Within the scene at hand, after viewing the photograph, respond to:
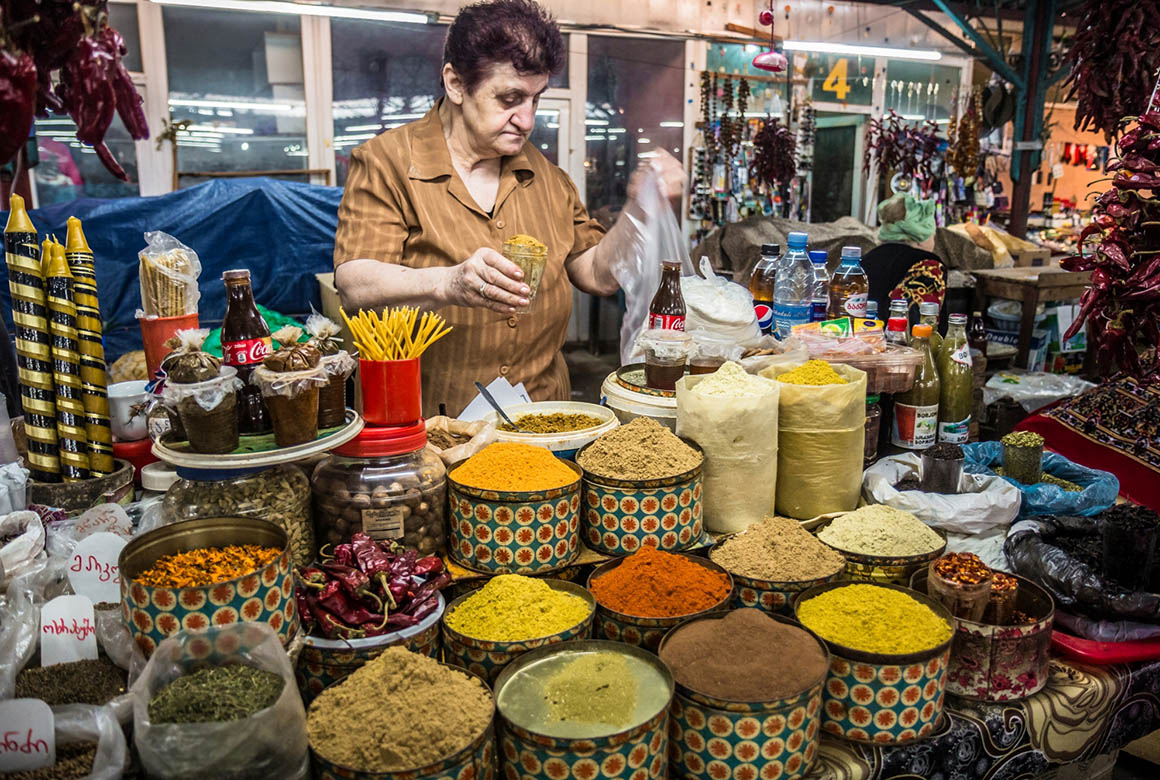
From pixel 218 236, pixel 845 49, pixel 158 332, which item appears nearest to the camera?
pixel 158 332

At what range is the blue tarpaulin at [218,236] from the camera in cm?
491

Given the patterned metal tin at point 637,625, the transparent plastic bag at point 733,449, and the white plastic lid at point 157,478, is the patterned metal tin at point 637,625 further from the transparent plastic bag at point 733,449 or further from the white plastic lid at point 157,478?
the white plastic lid at point 157,478

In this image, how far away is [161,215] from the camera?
5027 millimetres

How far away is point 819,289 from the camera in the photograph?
234 centimetres

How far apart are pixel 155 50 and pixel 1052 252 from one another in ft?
25.6

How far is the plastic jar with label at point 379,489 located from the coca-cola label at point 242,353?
0.73ft

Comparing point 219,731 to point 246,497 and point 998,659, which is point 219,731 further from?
point 998,659

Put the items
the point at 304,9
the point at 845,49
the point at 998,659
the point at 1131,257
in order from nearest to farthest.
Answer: the point at 998,659 → the point at 1131,257 → the point at 304,9 → the point at 845,49

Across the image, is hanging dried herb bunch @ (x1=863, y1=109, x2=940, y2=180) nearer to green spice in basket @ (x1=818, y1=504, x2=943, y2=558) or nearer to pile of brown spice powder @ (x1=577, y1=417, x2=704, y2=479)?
green spice in basket @ (x1=818, y1=504, x2=943, y2=558)

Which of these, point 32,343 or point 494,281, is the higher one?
point 494,281

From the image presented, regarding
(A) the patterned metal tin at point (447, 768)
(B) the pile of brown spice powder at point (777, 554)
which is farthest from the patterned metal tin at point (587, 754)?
(B) the pile of brown spice powder at point (777, 554)

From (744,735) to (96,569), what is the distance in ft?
3.63

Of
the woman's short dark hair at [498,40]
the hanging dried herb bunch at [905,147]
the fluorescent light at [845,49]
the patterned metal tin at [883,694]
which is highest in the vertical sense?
the fluorescent light at [845,49]

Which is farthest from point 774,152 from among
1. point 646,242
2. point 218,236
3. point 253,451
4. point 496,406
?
point 253,451
